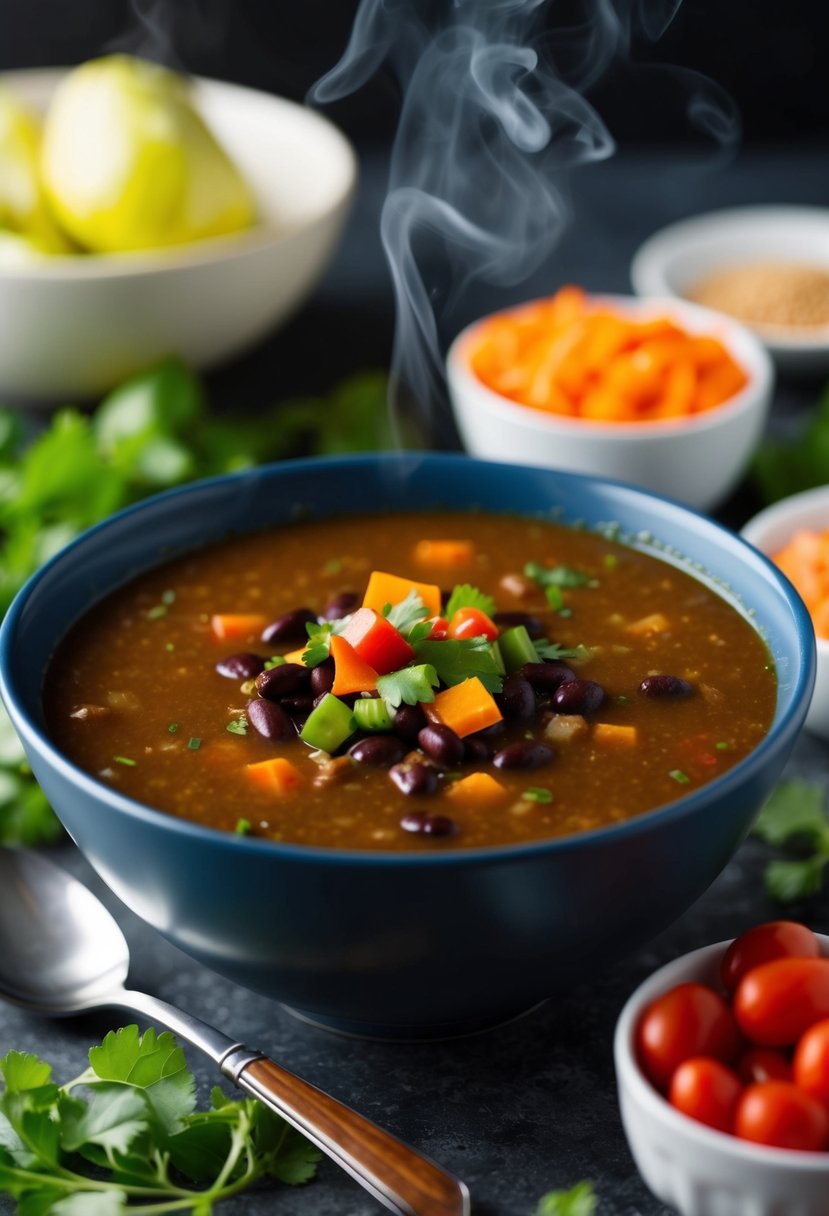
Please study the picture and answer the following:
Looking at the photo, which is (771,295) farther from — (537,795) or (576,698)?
(537,795)

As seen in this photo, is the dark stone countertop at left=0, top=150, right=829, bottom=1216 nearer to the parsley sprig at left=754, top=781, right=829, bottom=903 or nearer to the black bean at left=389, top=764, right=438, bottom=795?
the parsley sprig at left=754, top=781, right=829, bottom=903

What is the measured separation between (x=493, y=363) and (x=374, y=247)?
1.85 meters

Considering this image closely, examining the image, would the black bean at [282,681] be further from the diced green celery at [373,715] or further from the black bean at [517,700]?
the black bean at [517,700]

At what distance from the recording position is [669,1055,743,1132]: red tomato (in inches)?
91.3

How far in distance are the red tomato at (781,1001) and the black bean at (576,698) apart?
56 centimetres

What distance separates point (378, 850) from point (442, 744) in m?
0.25

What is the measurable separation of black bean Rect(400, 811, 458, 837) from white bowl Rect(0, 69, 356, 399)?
269 centimetres

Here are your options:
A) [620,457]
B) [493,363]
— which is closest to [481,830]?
[620,457]

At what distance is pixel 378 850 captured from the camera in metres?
2.49

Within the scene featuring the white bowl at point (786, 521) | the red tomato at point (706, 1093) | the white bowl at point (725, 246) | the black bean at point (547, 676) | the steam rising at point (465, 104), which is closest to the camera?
the red tomato at point (706, 1093)

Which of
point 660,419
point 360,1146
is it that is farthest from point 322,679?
point 660,419

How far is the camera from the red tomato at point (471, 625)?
2.98 m

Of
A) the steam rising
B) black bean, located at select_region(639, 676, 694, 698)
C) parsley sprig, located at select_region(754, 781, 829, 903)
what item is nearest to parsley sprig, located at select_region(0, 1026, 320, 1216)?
black bean, located at select_region(639, 676, 694, 698)

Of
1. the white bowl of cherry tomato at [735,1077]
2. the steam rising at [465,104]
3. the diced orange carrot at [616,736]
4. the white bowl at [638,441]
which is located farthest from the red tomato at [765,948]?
the steam rising at [465,104]
